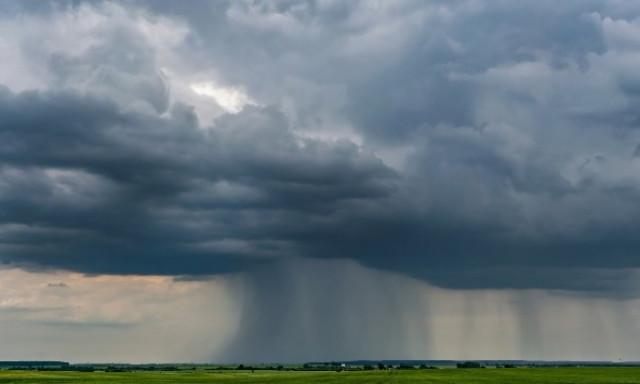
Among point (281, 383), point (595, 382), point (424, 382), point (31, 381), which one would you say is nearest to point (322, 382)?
point (281, 383)

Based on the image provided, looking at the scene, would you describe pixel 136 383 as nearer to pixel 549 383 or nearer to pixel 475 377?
pixel 475 377

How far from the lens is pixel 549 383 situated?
129m

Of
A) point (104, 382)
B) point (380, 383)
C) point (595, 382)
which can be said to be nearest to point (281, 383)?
point (380, 383)

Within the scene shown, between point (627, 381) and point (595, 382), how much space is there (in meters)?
6.22

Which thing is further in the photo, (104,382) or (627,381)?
(104,382)

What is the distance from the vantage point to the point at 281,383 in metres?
134

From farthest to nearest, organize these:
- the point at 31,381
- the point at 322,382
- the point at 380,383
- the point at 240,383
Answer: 1. the point at 31,381
2. the point at 240,383
3. the point at 322,382
4. the point at 380,383

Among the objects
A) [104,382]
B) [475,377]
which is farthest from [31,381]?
[475,377]

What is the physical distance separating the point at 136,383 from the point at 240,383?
25.5 metres

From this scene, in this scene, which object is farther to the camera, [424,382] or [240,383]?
[240,383]

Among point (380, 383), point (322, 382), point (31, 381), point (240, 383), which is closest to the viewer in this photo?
point (380, 383)

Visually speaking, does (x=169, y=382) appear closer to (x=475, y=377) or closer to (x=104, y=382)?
(x=104, y=382)

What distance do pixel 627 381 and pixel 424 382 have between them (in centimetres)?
3705

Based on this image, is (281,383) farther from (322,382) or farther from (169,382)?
(169,382)
